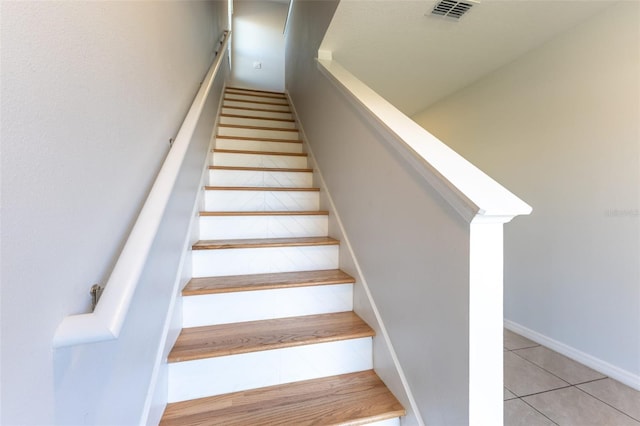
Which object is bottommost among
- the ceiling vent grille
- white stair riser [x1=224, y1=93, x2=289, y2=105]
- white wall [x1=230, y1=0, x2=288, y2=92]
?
the ceiling vent grille

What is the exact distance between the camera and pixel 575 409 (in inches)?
58.3

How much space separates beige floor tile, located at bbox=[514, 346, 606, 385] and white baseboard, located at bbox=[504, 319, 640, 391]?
31 mm

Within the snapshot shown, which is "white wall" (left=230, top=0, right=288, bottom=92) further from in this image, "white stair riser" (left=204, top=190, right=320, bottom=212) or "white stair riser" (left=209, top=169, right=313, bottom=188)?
"white stair riser" (left=204, top=190, right=320, bottom=212)

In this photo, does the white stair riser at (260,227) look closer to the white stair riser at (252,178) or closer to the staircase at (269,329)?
the staircase at (269,329)

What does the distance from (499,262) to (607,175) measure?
5.39 feet

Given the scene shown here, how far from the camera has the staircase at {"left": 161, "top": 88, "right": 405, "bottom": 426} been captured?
1.08 metres

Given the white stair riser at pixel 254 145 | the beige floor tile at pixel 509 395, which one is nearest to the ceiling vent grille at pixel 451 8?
the white stair riser at pixel 254 145

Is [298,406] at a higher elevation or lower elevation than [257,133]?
lower

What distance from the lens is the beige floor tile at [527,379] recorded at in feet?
5.37

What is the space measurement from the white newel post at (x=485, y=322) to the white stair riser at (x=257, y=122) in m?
2.76

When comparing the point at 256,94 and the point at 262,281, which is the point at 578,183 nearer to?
the point at 262,281

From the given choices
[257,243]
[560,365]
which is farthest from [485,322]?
[560,365]

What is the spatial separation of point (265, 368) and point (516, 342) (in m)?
2.00

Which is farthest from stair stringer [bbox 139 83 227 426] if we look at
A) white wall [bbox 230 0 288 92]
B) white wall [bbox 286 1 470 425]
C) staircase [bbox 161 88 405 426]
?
white wall [bbox 230 0 288 92]
